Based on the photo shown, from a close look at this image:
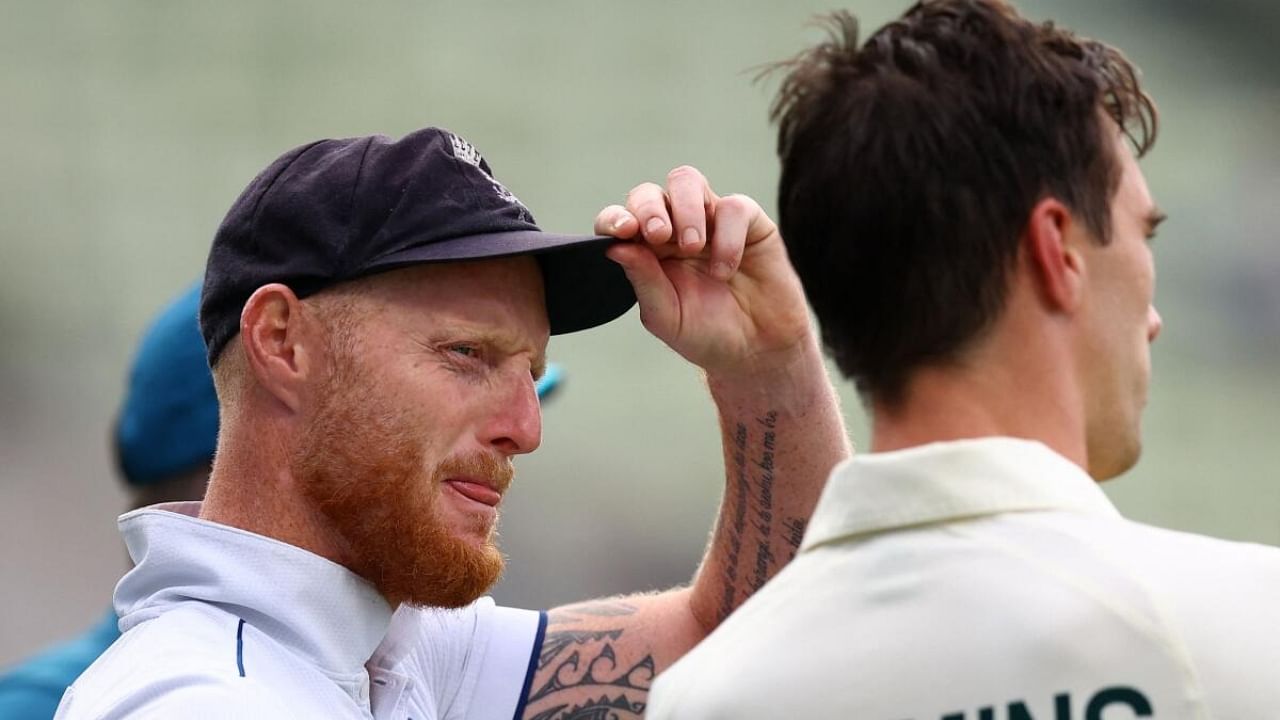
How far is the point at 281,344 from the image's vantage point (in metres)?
2.24

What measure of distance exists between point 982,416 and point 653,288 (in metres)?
0.92

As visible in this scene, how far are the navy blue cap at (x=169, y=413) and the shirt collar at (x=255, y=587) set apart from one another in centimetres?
81

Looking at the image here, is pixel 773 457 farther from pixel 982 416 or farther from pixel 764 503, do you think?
pixel 982 416

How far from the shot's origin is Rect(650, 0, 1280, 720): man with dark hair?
1326mm

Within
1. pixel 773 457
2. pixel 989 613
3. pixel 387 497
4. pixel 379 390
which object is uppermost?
pixel 989 613

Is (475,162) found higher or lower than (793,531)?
higher

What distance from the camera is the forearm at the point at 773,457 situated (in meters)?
2.53

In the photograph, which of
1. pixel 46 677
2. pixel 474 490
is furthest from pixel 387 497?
pixel 46 677

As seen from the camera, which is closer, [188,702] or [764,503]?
[188,702]

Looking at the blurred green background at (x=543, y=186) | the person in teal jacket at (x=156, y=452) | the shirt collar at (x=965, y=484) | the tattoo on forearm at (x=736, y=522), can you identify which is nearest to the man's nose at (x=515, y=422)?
the tattoo on forearm at (x=736, y=522)

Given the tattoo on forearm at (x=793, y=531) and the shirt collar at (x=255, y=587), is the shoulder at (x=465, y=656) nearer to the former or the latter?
the shirt collar at (x=255, y=587)

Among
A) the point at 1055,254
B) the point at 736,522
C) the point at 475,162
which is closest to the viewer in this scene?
the point at 1055,254

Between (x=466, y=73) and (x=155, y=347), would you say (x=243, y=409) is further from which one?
(x=466, y=73)

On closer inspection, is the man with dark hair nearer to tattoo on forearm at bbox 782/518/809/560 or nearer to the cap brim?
the cap brim
